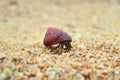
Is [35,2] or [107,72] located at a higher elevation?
[35,2]

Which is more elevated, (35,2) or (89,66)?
(35,2)

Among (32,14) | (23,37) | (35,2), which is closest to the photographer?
(23,37)

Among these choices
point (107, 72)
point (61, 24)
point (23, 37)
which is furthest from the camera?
point (61, 24)

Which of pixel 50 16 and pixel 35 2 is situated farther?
pixel 35 2

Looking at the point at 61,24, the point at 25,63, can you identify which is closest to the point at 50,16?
the point at 61,24

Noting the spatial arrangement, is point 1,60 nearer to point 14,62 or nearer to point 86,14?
point 14,62

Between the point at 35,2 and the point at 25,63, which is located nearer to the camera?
the point at 25,63

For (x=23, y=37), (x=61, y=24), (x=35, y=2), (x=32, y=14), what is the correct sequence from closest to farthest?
(x=23, y=37)
(x=61, y=24)
(x=32, y=14)
(x=35, y=2)

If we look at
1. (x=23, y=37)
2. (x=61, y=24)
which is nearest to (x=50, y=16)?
(x=61, y=24)

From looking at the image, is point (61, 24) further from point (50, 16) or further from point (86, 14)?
point (86, 14)
